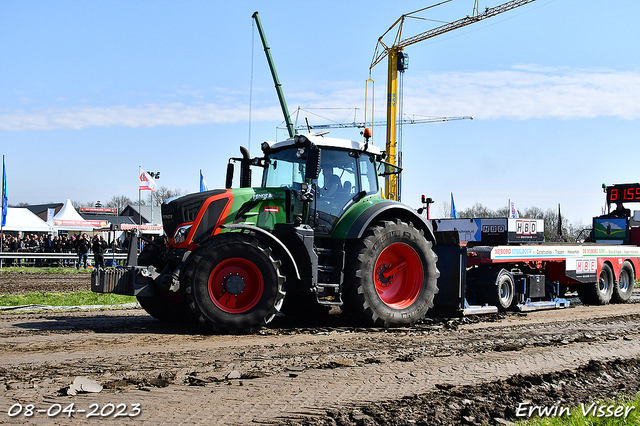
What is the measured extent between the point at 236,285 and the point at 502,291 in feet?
18.1

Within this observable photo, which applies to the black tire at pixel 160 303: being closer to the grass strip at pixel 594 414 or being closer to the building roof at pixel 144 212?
the grass strip at pixel 594 414

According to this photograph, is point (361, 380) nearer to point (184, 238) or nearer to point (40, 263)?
point (184, 238)

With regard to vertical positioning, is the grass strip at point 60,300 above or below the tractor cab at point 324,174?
below

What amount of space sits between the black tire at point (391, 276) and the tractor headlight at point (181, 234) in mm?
2226

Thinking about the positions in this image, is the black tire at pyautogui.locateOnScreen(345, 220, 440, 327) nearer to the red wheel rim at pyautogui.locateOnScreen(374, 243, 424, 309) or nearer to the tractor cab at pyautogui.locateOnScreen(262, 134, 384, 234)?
the red wheel rim at pyautogui.locateOnScreen(374, 243, 424, 309)

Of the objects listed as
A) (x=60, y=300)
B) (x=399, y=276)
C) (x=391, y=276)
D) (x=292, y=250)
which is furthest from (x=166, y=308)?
(x=60, y=300)

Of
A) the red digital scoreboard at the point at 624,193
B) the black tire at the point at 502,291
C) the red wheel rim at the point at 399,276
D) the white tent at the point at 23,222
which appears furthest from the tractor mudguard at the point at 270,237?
the white tent at the point at 23,222

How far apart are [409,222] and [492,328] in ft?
6.48

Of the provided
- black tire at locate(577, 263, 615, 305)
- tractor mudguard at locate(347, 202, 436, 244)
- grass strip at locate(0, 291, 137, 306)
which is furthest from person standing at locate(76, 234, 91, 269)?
black tire at locate(577, 263, 615, 305)

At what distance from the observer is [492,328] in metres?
8.81

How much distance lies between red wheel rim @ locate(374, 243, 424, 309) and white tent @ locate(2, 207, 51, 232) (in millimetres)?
35268

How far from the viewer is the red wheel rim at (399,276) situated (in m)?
8.79

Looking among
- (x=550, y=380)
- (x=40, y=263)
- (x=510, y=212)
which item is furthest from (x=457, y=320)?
(x=40, y=263)

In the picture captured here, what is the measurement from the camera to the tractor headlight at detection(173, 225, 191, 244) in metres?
7.89
